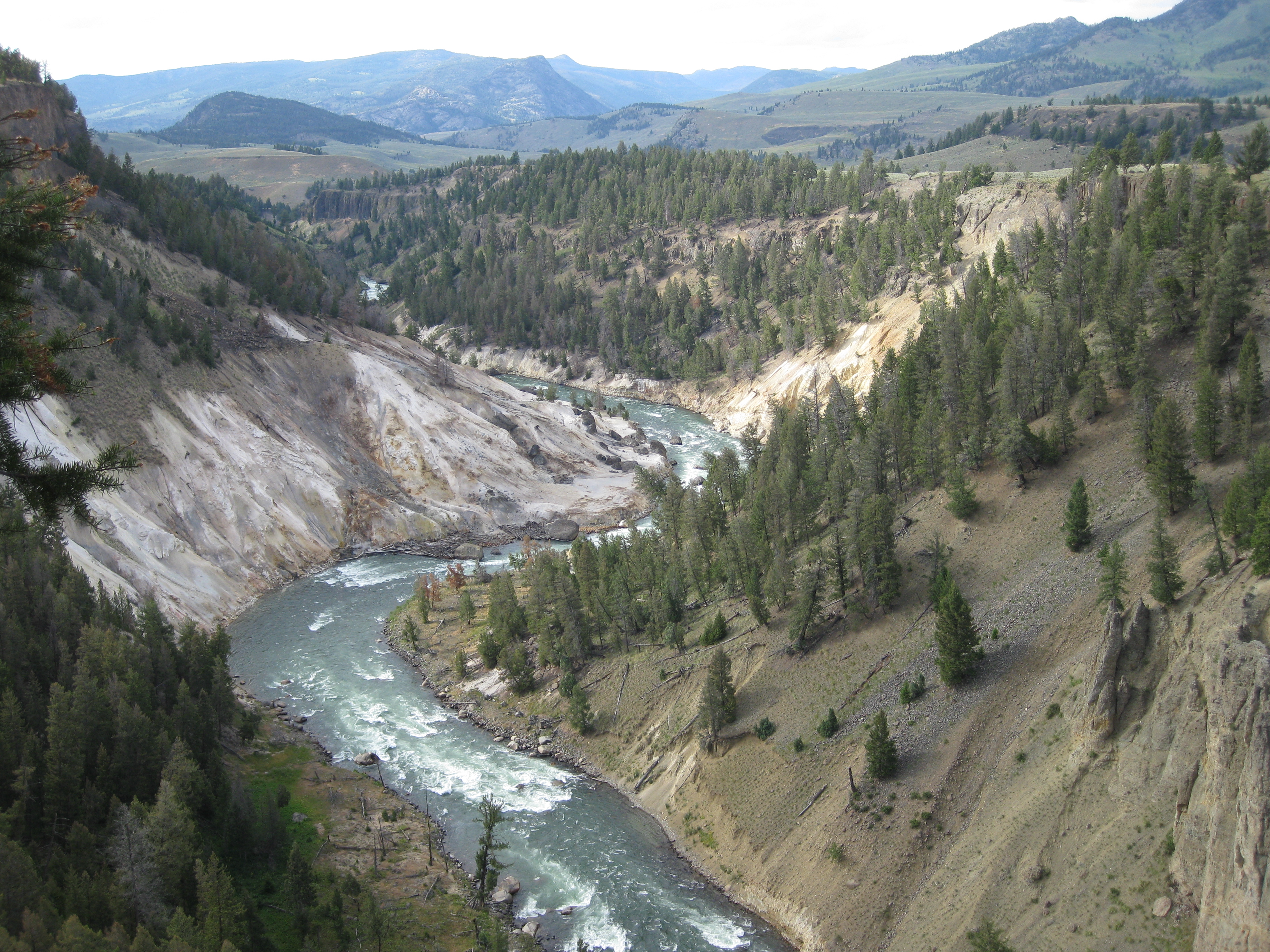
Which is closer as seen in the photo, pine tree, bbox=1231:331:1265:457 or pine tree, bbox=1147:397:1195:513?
pine tree, bbox=1147:397:1195:513

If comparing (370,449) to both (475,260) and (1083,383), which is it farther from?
(475,260)

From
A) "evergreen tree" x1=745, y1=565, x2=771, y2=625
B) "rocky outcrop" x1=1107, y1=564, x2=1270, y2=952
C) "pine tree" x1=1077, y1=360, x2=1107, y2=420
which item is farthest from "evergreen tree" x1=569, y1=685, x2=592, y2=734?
"pine tree" x1=1077, y1=360, x2=1107, y2=420

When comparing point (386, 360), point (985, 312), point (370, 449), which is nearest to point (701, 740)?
point (985, 312)

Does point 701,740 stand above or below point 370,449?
below

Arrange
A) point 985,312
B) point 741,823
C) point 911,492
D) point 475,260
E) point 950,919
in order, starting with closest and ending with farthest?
point 950,919 < point 741,823 < point 911,492 < point 985,312 < point 475,260

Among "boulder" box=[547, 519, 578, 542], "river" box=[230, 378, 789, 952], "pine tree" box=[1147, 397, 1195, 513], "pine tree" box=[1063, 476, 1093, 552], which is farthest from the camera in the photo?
"boulder" box=[547, 519, 578, 542]

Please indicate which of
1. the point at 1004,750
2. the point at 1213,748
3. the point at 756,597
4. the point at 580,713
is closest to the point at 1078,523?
the point at 1004,750

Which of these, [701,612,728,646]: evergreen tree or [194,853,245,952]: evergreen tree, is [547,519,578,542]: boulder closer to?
[701,612,728,646]: evergreen tree
